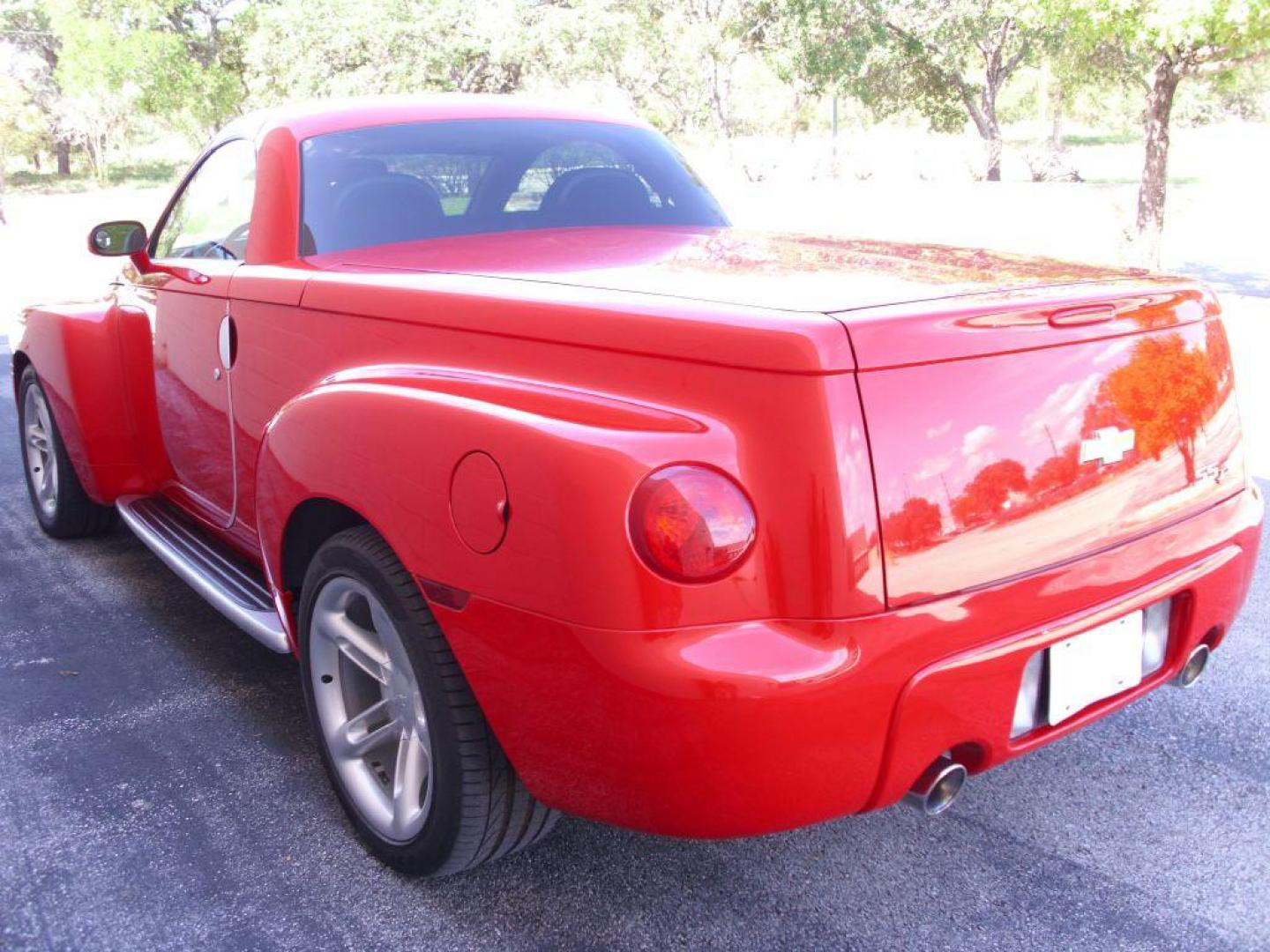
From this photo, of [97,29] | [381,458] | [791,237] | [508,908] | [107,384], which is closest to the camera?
[381,458]

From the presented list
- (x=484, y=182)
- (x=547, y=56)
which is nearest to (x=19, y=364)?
(x=484, y=182)

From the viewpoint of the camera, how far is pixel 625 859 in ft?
8.53

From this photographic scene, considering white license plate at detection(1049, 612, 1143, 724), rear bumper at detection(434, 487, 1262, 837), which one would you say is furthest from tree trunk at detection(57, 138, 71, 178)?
white license plate at detection(1049, 612, 1143, 724)

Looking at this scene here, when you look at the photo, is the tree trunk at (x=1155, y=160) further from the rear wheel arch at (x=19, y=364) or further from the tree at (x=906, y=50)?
the tree at (x=906, y=50)

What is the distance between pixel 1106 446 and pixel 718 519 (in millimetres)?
775

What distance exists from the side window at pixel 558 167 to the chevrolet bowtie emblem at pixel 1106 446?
6.37 ft

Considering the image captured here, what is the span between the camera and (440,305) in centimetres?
230

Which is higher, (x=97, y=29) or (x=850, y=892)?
(x=97, y=29)

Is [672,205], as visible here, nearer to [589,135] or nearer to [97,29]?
[589,135]

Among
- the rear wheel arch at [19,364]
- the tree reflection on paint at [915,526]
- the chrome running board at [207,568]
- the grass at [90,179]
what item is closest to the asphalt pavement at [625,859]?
the chrome running board at [207,568]

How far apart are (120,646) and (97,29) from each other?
3691cm

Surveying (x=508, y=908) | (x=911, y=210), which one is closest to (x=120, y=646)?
(x=508, y=908)

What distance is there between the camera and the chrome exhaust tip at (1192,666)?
2.41 m

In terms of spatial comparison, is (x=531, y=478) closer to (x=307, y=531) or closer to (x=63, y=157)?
(x=307, y=531)
